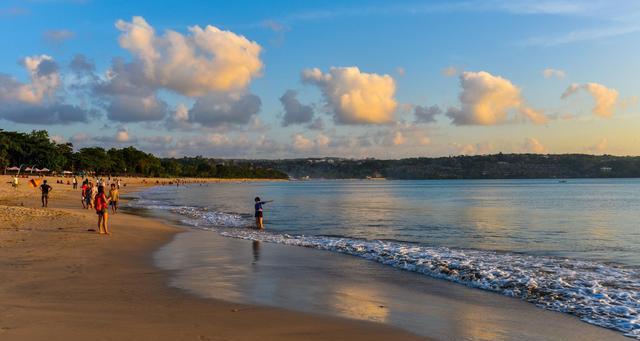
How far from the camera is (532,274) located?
13.5 m

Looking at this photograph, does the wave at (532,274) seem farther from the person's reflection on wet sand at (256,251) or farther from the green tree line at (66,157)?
→ the green tree line at (66,157)

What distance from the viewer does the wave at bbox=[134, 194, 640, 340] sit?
9.99 m

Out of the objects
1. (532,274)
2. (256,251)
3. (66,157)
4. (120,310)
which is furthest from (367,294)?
(66,157)

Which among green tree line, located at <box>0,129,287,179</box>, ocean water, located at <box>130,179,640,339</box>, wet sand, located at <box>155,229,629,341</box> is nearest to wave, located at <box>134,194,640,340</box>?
ocean water, located at <box>130,179,640,339</box>

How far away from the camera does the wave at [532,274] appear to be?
32.8 ft

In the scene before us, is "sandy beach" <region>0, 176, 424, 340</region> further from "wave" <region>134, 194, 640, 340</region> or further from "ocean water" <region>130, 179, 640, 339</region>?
"ocean water" <region>130, 179, 640, 339</region>

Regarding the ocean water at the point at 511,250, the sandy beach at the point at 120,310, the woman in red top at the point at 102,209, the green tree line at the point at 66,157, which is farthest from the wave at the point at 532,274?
the green tree line at the point at 66,157

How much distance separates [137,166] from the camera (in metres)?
175

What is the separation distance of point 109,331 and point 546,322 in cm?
735

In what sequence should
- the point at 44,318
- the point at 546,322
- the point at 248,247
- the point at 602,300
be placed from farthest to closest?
the point at 248,247 → the point at 602,300 → the point at 546,322 → the point at 44,318

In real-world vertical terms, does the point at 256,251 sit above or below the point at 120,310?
below

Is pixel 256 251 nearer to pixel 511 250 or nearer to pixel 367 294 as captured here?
pixel 367 294

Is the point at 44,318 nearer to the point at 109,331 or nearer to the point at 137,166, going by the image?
the point at 109,331

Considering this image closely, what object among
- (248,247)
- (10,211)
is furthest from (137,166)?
(248,247)
